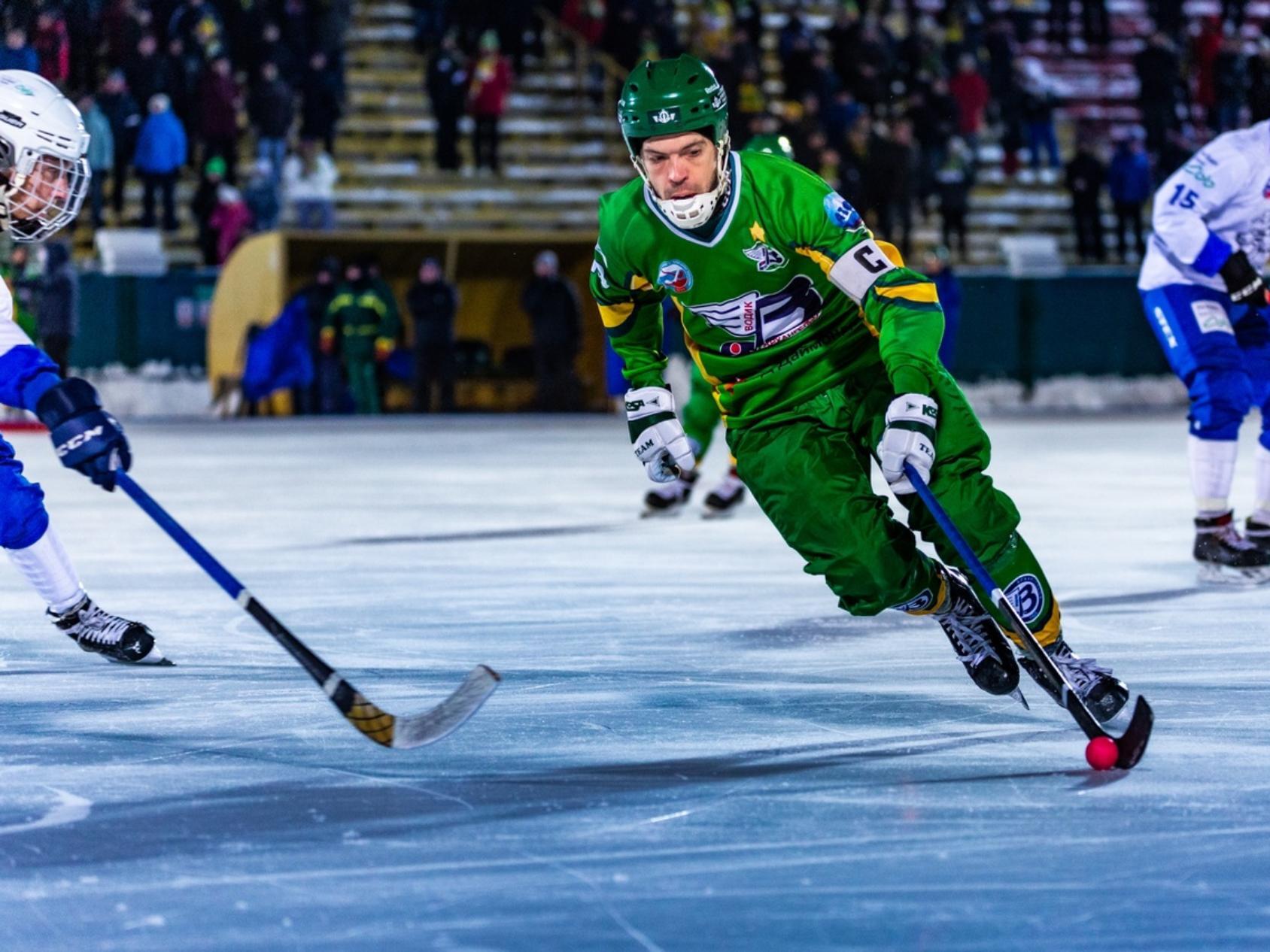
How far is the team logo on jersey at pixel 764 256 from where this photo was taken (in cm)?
438

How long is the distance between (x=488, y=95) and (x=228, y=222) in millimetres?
3197

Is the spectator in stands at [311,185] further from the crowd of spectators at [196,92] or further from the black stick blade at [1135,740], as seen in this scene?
the black stick blade at [1135,740]

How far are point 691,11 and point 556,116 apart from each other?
231 cm

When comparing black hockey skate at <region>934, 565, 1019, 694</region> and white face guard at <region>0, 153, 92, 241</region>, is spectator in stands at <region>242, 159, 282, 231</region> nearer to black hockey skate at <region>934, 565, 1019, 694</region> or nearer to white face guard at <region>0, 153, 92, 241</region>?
white face guard at <region>0, 153, 92, 241</region>

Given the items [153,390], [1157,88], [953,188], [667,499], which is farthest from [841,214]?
[1157,88]

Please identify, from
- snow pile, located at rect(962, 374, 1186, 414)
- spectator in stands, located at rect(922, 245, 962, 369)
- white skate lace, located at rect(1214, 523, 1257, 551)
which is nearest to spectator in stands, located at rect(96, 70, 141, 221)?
spectator in stands, located at rect(922, 245, 962, 369)

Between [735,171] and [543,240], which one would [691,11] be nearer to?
[543,240]

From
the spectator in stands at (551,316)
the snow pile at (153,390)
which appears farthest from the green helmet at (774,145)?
the snow pile at (153,390)

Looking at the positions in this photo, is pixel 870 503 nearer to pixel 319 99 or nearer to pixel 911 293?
pixel 911 293

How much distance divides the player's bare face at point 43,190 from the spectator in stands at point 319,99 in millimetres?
14899

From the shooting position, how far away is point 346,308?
17000mm

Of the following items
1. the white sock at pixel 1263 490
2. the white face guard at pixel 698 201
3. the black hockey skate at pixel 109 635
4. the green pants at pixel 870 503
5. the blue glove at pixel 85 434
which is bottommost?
the white sock at pixel 1263 490

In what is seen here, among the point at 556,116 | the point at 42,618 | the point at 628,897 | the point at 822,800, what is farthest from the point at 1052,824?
the point at 556,116

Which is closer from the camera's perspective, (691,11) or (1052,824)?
(1052,824)
